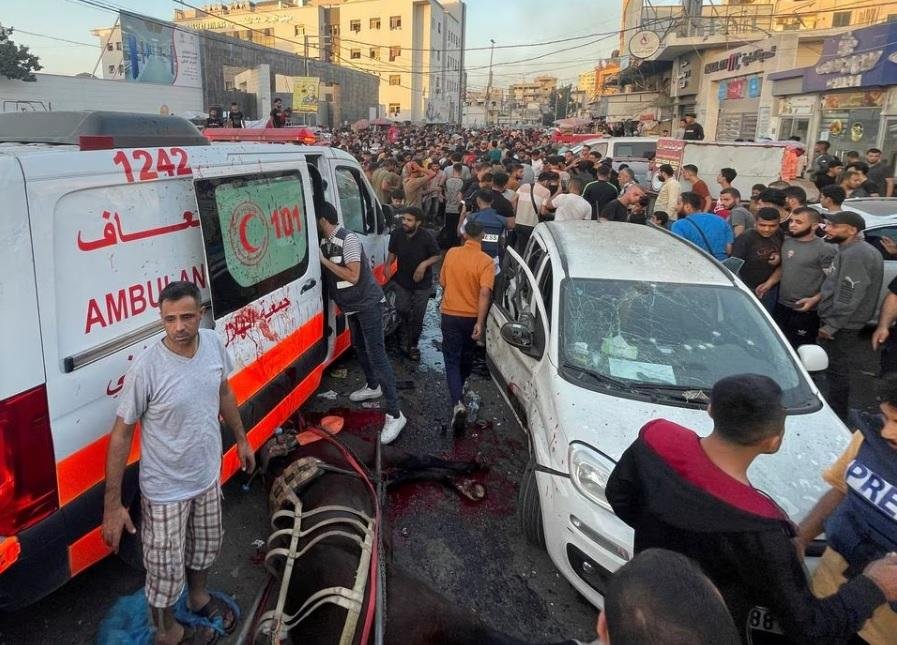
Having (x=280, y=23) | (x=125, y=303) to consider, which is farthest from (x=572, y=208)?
(x=280, y=23)

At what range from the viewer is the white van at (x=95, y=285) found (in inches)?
80.1

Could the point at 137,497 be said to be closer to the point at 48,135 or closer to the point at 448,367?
the point at 48,135

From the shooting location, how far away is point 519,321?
14.0 ft

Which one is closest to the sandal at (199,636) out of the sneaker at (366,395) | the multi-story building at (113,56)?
the sneaker at (366,395)

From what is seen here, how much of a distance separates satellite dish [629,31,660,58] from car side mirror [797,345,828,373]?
21956 mm

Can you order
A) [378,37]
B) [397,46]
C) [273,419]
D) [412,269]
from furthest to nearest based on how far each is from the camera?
1. [378,37]
2. [397,46]
3. [412,269]
4. [273,419]

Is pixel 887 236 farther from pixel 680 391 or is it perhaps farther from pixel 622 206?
pixel 680 391

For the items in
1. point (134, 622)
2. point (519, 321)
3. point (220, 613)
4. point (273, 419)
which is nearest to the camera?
point (134, 622)

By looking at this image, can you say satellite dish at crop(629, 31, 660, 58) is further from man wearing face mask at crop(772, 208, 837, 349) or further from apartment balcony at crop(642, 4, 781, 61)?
man wearing face mask at crop(772, 208, 837, 349)

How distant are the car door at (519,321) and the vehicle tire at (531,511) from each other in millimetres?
493

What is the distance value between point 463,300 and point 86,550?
297cm

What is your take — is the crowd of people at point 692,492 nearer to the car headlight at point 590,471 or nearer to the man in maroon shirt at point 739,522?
the man in maroon shirt at point 739,522

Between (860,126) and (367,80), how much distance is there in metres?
41.0

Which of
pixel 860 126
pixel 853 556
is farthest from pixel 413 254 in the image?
pixel 860 126
